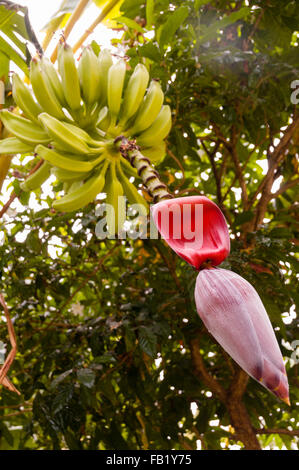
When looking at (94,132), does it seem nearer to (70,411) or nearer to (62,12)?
(62,12)

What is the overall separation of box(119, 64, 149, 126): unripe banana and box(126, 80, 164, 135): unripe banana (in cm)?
1

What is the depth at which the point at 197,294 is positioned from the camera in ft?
1.03

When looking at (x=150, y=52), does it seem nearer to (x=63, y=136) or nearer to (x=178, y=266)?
(x=63, y=136)

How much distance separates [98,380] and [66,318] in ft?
1.11

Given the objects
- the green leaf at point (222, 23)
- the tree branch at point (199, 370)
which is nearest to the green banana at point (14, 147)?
the green leaf at point (222, 23)

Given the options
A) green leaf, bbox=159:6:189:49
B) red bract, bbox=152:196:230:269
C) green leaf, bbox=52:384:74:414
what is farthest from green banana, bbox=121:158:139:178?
green leaf, bbox=52:384:74:414

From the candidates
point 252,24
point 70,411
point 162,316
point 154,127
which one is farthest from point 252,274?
point 252,24

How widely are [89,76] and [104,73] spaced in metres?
0.03

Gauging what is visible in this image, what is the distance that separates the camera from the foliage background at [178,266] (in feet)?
2.85

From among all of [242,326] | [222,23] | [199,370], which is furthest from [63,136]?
[199,370]

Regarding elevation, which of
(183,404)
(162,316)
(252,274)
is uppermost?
(252,274)

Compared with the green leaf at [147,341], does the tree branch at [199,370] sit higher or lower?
lower

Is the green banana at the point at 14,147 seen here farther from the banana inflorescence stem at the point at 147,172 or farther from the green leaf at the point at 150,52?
the green leaf at the point at 150,52

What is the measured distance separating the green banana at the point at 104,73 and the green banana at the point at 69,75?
38mm
